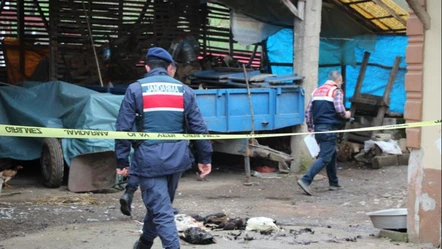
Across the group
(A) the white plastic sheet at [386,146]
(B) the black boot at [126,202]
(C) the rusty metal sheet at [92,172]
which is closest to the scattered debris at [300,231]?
(B) the black boot at [126,202]

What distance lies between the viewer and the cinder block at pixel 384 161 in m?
13.3

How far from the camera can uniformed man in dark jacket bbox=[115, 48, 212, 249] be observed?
18.5 ft

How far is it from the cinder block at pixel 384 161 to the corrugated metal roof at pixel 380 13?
2.88 metres

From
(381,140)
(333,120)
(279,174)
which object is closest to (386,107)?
(381,140)

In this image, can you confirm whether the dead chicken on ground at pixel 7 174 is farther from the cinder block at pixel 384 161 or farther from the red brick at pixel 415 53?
the cinder block at pixel 384 161

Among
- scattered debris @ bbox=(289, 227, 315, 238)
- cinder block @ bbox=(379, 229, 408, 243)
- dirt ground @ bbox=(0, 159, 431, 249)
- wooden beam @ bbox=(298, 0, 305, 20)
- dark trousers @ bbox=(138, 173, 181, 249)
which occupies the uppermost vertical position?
wooden beam @ bbox=(298, 0, 305, 20)

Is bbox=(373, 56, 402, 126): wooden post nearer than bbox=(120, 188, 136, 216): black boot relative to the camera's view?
No

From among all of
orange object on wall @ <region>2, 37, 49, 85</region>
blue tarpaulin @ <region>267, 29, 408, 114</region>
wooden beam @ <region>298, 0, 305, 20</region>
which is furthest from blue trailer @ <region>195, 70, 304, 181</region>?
orange object on wall @ <region>2, 37, 49, 85</region>

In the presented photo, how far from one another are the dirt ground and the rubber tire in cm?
16

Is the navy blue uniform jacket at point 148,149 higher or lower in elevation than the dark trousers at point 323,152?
higher

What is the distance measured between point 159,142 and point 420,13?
283 cm

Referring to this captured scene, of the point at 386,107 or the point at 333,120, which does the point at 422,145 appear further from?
the point at 386,107

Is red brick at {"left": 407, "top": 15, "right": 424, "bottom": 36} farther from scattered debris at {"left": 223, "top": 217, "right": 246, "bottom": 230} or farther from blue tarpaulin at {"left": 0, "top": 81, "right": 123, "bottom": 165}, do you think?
blue tarpaulin at {"left": 0, "top": 81, "right": 123, "bottom": 165}

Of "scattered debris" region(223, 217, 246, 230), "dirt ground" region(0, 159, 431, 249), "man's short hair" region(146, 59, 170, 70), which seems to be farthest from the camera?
"scattered debris" region(223, 217, 246, 230)
